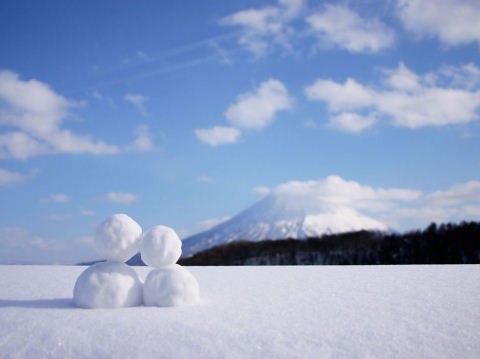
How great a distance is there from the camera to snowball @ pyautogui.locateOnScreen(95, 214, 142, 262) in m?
5.84

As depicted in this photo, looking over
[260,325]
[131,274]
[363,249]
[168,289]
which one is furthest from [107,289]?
[363,249]

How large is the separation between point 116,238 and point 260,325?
7.23ft

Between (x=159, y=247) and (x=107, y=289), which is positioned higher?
(x=159, y=247)

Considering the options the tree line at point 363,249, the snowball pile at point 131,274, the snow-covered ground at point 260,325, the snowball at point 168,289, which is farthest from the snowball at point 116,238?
the tree line at point 363,249

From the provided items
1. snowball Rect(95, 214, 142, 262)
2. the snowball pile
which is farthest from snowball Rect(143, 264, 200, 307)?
snowball Rect(95, 214, 142, 262)

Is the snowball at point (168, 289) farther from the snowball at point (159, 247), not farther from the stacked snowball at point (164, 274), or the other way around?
the snowball at point (159, 247)

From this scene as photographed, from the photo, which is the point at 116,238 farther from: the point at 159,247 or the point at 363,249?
the point at 363,249

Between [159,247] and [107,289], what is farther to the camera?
[159,247]

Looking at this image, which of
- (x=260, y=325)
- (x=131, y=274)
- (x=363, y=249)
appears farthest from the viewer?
(x=363, y=249)

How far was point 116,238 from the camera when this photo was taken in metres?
5.84

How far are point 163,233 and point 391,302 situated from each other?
2.92 meters

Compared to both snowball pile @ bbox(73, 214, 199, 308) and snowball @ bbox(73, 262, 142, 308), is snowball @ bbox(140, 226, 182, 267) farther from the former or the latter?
snowball @ bbox(73, 262, 142, 308)

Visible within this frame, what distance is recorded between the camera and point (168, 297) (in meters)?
5.62

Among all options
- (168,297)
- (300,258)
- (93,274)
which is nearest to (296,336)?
(168,297)
